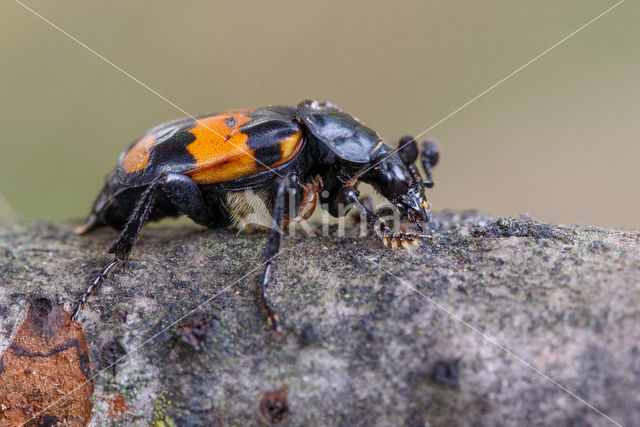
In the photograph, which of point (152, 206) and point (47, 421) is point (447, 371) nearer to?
point (47, 421)

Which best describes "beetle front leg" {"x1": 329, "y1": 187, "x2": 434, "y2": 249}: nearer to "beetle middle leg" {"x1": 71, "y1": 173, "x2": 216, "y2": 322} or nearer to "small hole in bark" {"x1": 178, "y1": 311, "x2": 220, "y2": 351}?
"beetle middle leg" {"x1": 71, "y1": 173, "x2": 216, "y2": 322}

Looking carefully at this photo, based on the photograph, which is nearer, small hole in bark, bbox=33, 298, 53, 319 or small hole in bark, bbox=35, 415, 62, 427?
small hole in bark, bbox=35, 415, 62, 427

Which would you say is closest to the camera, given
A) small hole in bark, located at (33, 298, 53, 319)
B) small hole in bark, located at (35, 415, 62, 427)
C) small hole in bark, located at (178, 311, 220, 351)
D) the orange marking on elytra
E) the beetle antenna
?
small hole in bark, located at (178, 311, 220, 351)

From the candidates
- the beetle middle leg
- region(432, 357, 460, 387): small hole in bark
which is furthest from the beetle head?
region(432, 357, 460, 387): small hole in bark

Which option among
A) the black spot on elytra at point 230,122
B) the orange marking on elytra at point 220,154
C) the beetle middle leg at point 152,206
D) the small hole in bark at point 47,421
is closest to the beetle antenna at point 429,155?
the orange marking on elytra at point 220,154

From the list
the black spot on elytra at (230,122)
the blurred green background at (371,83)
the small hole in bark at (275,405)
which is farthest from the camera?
the blurred green background at (371,83)

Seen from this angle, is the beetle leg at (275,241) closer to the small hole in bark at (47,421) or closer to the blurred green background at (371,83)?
the small hole in bark at (47,421)

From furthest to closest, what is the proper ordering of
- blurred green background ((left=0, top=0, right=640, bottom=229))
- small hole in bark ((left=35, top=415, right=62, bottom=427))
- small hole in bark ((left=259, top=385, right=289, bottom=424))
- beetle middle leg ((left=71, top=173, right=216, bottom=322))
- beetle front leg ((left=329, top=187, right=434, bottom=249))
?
blurred green background ((left=0, top=0, right=640, bottom=229)) < beetle middle leg ((left=71, top=173, right=216, bottom=322)) < beetle front leg ((left=329, top=187, right=434, bottom=249)) < small hole in bark ((left=35, top=415, right=62, bottom=427)) < small hole in bark ((left=259, top=385, right=289, bottom=424))
